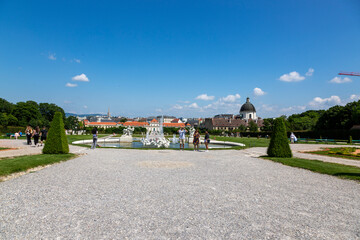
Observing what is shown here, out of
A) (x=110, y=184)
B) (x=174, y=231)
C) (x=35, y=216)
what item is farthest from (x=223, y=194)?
(x=35, y=216)

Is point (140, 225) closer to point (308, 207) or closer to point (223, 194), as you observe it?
point (223, 194)

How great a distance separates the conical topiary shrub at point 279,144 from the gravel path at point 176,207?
240 inches

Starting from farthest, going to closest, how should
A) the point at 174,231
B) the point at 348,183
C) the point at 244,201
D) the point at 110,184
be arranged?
the point at 348,183
the point at 110,184
the point at 244,201
the point at 174,231

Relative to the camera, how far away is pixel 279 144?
47.1 feet

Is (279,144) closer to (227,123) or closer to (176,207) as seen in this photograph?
(176,207)

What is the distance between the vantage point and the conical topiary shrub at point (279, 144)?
1423 cm

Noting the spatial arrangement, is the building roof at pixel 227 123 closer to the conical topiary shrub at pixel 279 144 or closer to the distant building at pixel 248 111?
the distant building at pixel 248 111

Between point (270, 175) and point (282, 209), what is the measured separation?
4.01m

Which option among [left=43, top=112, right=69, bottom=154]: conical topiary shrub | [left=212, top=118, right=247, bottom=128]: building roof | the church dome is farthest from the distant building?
[left=43, top=112, right=69, bottom=154]: conical topiary shrub

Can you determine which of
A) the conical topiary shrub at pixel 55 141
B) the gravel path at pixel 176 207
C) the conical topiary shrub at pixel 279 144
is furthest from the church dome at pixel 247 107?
the gravel path at pixel 176 207

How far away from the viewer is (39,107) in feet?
257

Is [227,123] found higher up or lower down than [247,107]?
lower down

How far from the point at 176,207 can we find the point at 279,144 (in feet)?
36.7

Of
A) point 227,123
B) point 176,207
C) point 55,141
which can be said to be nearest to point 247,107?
point 227,123
